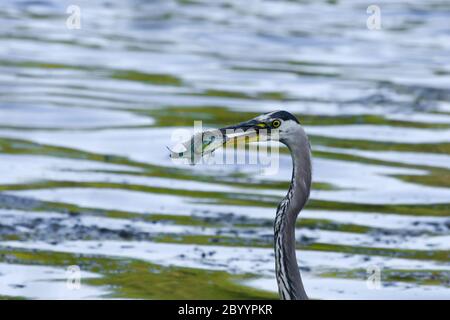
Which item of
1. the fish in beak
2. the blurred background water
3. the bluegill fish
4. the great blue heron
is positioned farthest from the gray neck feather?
the blurred background water

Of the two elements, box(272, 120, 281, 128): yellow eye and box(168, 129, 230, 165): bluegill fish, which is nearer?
box(272, 120, 281, 128): yellow eye

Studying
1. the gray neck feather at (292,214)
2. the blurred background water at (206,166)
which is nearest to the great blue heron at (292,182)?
the gray neck feather at (292,214)

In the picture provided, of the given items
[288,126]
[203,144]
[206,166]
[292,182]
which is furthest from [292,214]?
[206,166]

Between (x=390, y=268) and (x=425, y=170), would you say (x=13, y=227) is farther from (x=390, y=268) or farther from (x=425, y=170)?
(x=425, y=170)

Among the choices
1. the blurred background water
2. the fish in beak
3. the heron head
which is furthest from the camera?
the blurred background water

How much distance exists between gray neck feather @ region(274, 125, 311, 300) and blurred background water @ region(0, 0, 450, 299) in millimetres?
2851

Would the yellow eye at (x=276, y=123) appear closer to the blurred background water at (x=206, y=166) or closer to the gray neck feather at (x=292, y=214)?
the gray neck feather at (x=292, y=214)

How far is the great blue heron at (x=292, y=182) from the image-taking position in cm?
728

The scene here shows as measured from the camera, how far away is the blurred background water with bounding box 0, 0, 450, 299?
11031 millimetres

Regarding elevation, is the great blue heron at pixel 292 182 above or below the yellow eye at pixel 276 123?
below

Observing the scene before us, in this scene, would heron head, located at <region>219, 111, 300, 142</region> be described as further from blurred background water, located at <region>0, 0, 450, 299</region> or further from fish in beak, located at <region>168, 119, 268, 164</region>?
blurred background water, located at <region>0, 0, 450, 299</region>

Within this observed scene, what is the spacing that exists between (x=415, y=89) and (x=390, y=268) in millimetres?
9326

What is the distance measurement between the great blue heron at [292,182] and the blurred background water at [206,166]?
2856 millimetres

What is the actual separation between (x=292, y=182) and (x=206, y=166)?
25.5ft
